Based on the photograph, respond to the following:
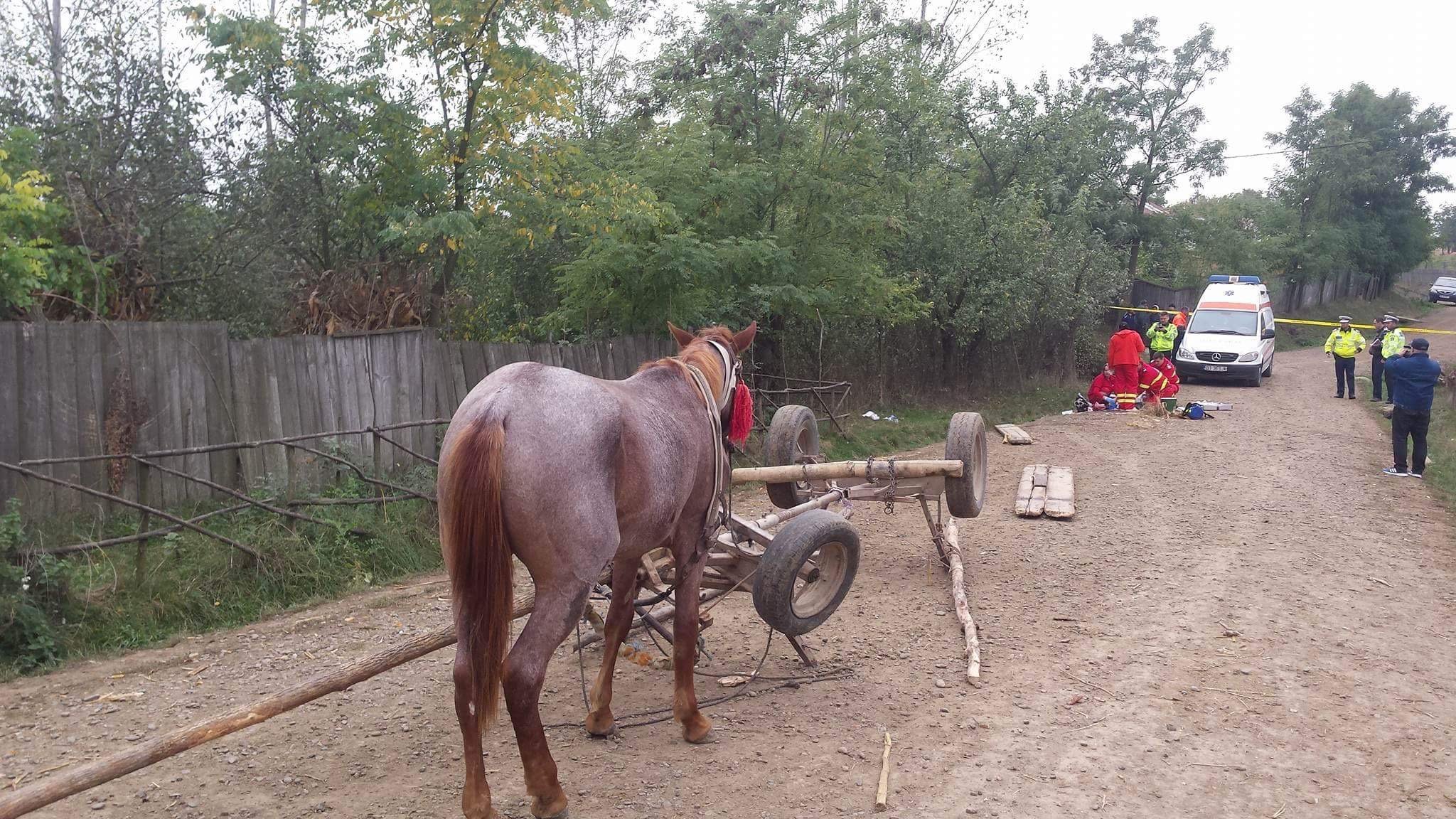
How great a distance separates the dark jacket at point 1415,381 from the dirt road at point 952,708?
3.63 m

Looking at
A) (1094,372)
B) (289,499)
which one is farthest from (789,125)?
(1094,372)

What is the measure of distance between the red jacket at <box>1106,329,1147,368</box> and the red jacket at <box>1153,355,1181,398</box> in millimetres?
501

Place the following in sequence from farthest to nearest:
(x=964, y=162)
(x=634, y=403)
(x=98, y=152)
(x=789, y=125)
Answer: (x=964, y=162) → (x=789, y=125) → (x=98, y=152) → (x=634, y=403)

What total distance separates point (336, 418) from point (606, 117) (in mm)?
8754

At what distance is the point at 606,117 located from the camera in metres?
15.5

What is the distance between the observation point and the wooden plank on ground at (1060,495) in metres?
9.63

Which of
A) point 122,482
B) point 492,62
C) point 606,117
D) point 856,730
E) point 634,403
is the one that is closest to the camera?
point 634,403

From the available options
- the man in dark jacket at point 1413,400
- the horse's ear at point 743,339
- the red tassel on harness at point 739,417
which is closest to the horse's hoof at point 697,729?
the red tassel on harness at point 739,417

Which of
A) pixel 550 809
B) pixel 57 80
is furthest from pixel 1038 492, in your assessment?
pixel 57 80

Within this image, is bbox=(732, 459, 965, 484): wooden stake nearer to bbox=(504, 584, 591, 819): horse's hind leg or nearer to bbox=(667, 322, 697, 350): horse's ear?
bbox=(667, 322, 697, 350): horse's ear

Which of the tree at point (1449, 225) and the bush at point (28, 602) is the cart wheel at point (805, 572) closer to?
the bush at point (28, 602)

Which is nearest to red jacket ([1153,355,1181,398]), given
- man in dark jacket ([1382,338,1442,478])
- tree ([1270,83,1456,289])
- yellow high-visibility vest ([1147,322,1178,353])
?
yellow high-visibility vest ([1147,322,1178,353])

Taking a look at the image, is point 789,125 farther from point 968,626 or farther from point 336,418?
point 968,626

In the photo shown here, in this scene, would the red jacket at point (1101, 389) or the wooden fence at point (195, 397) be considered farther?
the red jacket at point (1101, 389)
